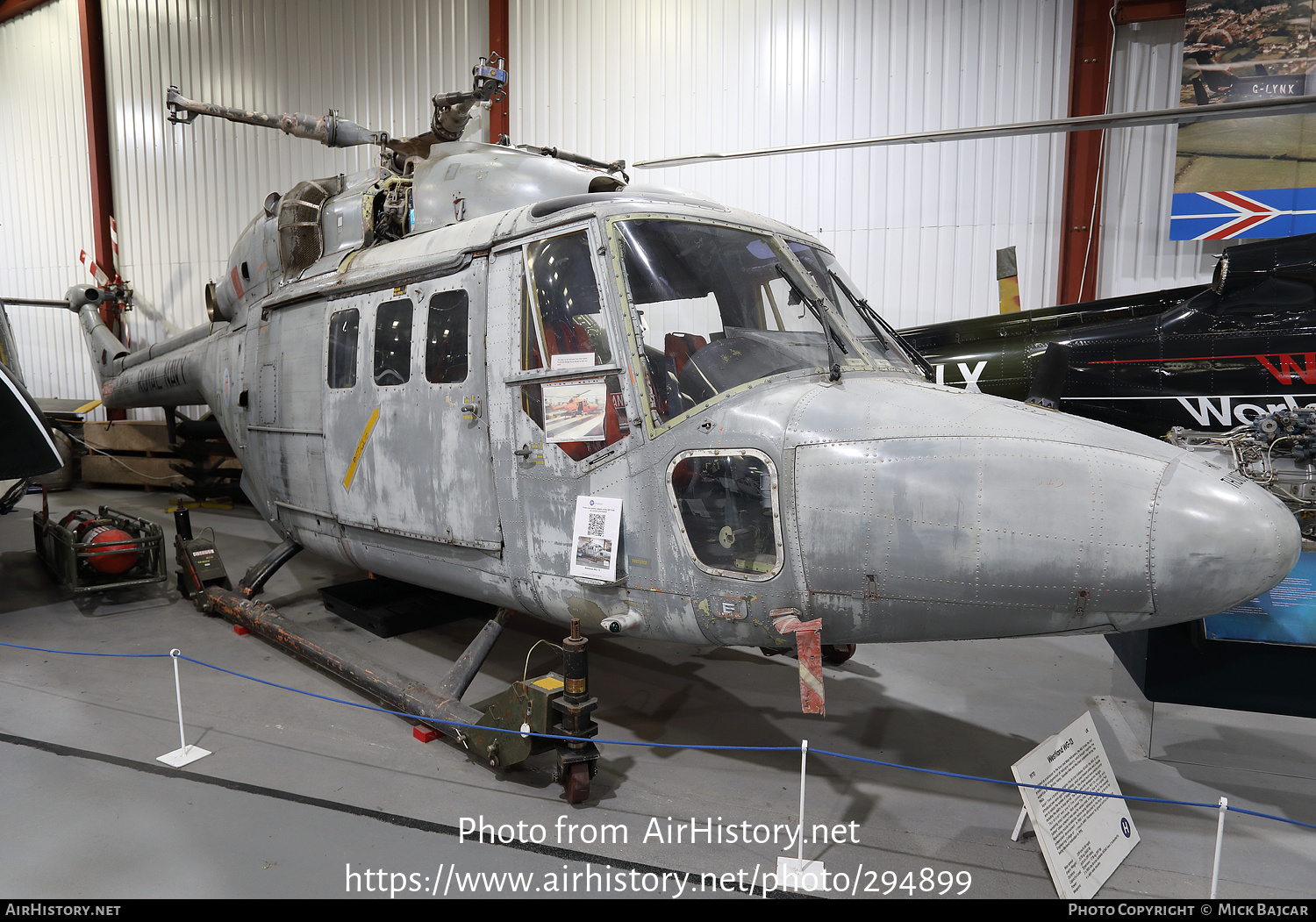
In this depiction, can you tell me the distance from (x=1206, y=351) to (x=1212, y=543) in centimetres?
429

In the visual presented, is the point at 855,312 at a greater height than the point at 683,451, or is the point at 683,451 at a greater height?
the point at 855,312

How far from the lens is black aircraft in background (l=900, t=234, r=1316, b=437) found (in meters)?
5.59

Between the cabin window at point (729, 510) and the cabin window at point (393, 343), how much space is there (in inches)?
83.0

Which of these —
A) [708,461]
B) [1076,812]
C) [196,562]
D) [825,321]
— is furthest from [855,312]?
[196,562]

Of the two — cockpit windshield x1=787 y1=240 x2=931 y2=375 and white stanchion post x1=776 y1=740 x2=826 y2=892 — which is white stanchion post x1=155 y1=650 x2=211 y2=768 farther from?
cockpit windshield x1=787 y1=240 x2=931 y2=375

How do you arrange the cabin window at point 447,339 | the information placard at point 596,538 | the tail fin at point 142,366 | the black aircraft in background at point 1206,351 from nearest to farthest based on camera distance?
the information placard at point 596,538 → the cabin window at point 447,339 → the black aircraft in background at point 1206,351 → the tail fin at point 142,366

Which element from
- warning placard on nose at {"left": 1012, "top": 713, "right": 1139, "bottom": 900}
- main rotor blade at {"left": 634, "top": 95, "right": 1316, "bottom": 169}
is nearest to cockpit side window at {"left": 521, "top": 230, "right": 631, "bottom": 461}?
warning placard on nose at {"left": 1012, "top": 713, "right": 1139, "bottom": 900}

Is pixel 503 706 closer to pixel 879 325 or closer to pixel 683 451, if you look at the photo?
pixel 683 451

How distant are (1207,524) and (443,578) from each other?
12.1 feet

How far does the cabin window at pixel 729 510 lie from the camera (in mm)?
3096

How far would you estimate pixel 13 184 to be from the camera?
15.9 meters

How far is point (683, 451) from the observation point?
3.25m

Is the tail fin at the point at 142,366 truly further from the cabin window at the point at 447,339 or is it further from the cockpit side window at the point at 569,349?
the cockpit side window at the point at 569,349

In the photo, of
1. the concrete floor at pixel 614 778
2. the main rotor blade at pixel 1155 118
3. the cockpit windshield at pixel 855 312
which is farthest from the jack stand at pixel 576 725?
the main rotor blade at pixel 1155 118
